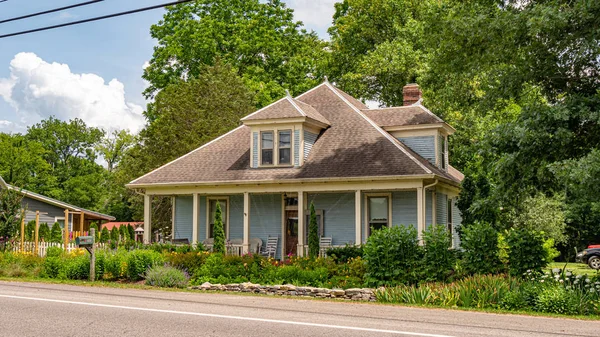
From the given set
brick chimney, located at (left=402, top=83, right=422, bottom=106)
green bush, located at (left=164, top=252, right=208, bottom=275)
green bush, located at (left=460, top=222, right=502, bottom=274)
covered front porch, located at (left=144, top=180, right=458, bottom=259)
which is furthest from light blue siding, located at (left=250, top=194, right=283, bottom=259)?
green bush, located at (left=460, top=222, right=502, bottom=274)

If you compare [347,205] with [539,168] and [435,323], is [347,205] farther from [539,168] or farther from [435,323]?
[435,323]

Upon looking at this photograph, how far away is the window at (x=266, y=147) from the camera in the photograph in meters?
25.5

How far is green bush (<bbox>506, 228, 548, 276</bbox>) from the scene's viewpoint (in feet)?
49.7

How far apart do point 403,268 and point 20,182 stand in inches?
2313

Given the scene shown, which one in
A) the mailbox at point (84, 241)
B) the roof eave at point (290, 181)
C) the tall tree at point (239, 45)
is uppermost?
the tall tree at point (239, 45)

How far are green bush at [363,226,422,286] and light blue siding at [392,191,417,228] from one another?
7.49 metres

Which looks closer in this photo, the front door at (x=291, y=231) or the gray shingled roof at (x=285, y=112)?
the gray shingled roof at (x=285, y=112)

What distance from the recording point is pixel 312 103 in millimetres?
28531

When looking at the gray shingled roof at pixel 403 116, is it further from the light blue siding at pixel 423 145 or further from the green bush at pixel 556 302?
the green bush at pixel 556 302

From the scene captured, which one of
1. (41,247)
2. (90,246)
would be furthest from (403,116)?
(41,247)

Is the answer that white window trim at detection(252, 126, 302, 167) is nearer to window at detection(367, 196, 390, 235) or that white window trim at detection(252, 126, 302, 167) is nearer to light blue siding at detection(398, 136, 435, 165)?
window at detection(367, 196, 390, 235)

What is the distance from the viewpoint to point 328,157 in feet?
81.0

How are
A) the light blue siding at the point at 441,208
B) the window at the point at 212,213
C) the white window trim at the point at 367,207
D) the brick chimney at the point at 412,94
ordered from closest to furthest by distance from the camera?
1. the white window trim at the point at 367,207
2. the light blue siding at the point at 441,208
3. the window at the point at 212,213
4. the brick chimney at the point at 412,94

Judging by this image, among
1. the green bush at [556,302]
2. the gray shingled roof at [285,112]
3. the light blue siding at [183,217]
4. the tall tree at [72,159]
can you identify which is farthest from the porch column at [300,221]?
the tall tree at [72,159]
